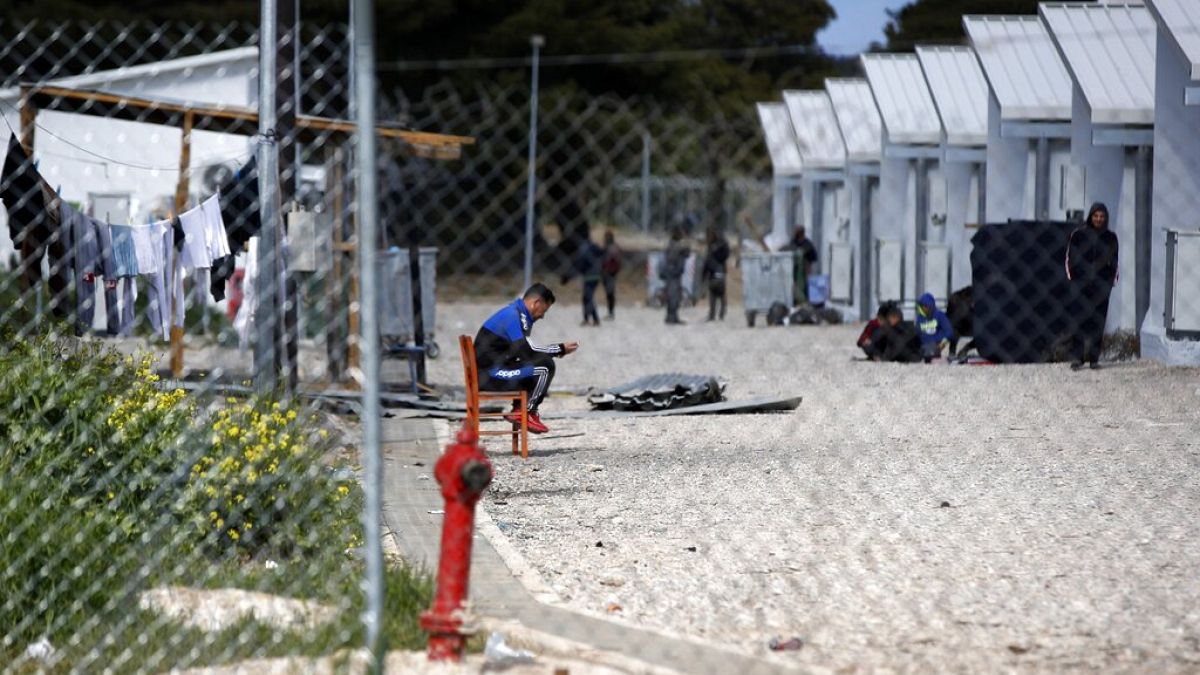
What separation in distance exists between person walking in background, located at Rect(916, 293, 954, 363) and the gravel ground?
2959 mm

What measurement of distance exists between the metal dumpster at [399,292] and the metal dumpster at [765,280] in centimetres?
968

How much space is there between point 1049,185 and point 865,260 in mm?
6226

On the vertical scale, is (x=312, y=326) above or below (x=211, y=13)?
below

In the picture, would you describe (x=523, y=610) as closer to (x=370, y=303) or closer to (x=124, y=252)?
(x=370, y=303)

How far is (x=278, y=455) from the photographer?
7.28 m

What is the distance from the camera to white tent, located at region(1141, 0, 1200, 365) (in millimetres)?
15359

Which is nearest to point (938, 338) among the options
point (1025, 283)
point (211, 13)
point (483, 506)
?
point (1025, 283)

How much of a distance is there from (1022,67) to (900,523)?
13.1m

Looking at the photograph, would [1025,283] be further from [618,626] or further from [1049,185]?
[618,626]

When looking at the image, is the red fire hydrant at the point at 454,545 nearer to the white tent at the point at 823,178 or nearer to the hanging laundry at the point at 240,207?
the hanging laundry at the point at 240,207

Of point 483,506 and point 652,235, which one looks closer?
point 483,506

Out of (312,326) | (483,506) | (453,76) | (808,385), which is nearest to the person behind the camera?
(483,506)

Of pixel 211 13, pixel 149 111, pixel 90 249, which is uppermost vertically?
pixel 211 13

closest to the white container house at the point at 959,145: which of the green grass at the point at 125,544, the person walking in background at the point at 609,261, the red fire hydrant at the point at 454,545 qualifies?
the person walking in background at the point at 609,261
